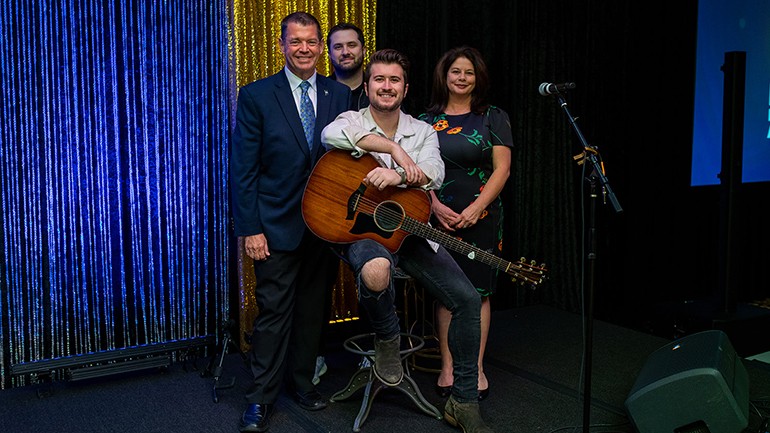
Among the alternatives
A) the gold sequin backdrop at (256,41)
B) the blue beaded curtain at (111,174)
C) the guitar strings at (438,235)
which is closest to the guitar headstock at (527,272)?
the guitar strings at (438,235)

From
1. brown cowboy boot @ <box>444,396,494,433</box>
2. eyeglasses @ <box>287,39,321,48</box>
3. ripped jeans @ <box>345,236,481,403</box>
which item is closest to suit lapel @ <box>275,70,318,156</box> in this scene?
eyeglasses @ <box>287,39,321,48</box>

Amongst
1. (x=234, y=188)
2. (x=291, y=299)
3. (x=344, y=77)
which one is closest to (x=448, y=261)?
Result: (x=291, y=299)

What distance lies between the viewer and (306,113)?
3.06 meters

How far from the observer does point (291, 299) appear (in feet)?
10.2

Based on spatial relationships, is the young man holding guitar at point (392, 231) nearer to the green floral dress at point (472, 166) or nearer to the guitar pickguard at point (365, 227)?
the guitar pickguard at point (365, 227)

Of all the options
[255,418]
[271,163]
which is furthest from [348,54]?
[255,418]

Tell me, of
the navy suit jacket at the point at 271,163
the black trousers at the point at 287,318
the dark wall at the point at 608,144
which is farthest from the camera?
the dark wall at the point at 608,144

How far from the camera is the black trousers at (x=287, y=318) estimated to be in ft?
10.0

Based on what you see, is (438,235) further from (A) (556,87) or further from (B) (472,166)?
(A) (556,87)

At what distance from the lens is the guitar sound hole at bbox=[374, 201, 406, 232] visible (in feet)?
9.39

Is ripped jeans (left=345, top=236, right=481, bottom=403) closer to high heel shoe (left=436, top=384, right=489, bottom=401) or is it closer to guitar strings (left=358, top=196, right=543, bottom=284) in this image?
guitar strings (left=358, top=196, right=543, bottom=284)

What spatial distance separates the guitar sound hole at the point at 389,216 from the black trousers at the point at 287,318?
1.26 ft

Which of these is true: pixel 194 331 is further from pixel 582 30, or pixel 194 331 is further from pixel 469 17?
pixel 582 30

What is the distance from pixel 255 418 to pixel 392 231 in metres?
0.95
